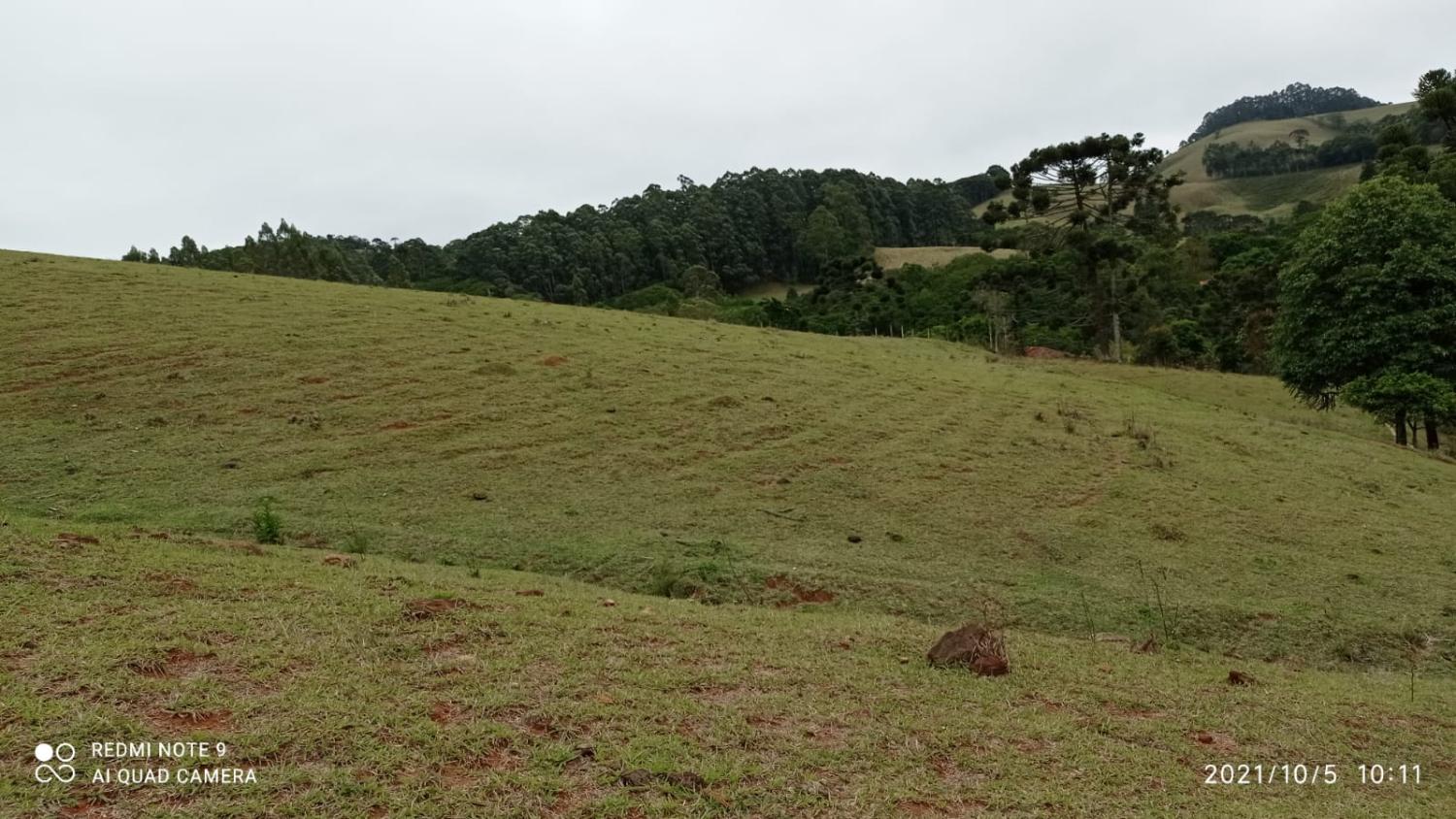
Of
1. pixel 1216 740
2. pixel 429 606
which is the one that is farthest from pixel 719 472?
pixel 1216 740

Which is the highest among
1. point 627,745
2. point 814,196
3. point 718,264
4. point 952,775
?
point 814,196

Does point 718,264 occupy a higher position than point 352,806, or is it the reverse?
point 718,264

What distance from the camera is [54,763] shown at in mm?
3568

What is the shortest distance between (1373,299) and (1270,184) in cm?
13783

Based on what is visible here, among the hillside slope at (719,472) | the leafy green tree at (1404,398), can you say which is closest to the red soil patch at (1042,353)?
the hillside slope at (719,472)

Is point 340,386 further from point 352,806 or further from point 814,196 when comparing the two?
point 814,196

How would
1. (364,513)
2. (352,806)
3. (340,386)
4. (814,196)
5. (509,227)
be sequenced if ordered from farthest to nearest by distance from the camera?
(814,196), (509,227), (340,386), (364,513), (352,806)

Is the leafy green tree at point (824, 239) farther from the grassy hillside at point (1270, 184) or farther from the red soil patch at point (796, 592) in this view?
the red soil patch at point (796, 592)

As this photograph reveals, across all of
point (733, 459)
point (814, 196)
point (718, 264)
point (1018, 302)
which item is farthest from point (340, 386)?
point (814, 196)

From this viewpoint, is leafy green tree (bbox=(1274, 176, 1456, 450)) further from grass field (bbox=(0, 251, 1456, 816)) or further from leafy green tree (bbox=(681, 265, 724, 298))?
leafy green tree (bbox=(681, 265, 724, 298))

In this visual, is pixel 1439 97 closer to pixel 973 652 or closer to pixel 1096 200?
pixel 1096 200

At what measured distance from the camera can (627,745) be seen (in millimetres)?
4309

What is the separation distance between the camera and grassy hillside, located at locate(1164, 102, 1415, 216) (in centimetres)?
11612

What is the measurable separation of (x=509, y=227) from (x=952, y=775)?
87.8 m
